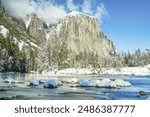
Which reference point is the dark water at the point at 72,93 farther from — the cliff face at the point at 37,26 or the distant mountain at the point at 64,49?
the cliff face at the point at 37,26

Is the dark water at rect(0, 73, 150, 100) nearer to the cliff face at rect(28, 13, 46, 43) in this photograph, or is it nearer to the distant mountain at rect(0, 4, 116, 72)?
the distant mountain at rect(0, 4, 116, 72)

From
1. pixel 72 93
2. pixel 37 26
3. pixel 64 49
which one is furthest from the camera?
pixel 37 26

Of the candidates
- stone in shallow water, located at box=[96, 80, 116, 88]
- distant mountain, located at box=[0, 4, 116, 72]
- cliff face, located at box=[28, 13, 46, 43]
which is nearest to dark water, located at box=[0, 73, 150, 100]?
stone in shallow water, located at box=[96, 80, 116, 88]

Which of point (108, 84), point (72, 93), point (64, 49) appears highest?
point (64, 49)

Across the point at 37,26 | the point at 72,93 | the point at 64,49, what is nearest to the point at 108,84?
the point at 72,93

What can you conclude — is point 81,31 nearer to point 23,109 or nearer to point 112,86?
point 112,86

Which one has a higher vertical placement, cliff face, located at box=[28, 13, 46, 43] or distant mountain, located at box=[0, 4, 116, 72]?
cliff face, located at box=[28, 13, 46, 43]

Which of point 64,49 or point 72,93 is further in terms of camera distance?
point 64,49

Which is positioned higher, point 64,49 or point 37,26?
point 37,26

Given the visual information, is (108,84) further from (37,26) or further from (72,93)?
(37,26)

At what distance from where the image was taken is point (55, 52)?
20219 mm

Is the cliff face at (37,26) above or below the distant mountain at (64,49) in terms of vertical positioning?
above

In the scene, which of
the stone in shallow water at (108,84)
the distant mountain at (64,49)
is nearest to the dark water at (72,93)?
the stone in shallow water at (108,84)

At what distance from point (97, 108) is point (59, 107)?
0.55m
